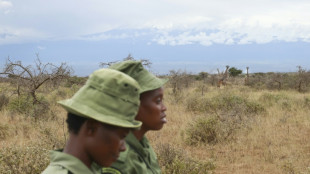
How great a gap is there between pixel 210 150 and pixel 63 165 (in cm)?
597

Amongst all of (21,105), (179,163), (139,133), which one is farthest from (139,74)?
(21,105)

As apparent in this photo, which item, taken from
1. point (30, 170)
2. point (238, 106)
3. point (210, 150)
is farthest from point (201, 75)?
point (30, 170)

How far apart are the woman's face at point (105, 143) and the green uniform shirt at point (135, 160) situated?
51 centimetres

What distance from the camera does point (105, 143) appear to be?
1.35 metres

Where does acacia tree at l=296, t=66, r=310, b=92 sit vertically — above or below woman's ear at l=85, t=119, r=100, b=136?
below

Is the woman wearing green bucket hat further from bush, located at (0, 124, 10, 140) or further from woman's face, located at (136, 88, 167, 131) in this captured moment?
bush, located at (0, 124, 10, 140)

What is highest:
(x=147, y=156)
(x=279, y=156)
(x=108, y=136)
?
(x=108, y=136)

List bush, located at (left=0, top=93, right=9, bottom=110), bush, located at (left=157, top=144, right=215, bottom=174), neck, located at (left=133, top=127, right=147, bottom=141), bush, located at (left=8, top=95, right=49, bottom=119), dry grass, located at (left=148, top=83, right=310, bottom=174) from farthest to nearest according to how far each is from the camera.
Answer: bush, located at (left=0, top=93, right=9, bottom=110)
bush, located at (left=8, top=95, right=49, bottom=119)
dry grass, located at (left=148, top=83, right=310, bottom=174)
bush, located at (left=157, top=144, right=215, bottom=174)
neck, located at (left=133, top=127, right=147, bottom=141)

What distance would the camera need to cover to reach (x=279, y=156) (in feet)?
21.4

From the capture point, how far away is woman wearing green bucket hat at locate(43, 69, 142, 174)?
1335mm

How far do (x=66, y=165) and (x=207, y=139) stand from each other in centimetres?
641

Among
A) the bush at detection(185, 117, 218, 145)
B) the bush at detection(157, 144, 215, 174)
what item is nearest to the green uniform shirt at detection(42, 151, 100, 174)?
the bush at detection(157, 144, 215, 174)

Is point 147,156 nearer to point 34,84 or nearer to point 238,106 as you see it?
point 34,84

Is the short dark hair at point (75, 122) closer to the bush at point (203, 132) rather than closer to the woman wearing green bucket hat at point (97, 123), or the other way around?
the woman wearing green bucket hat at point (97, 123)
